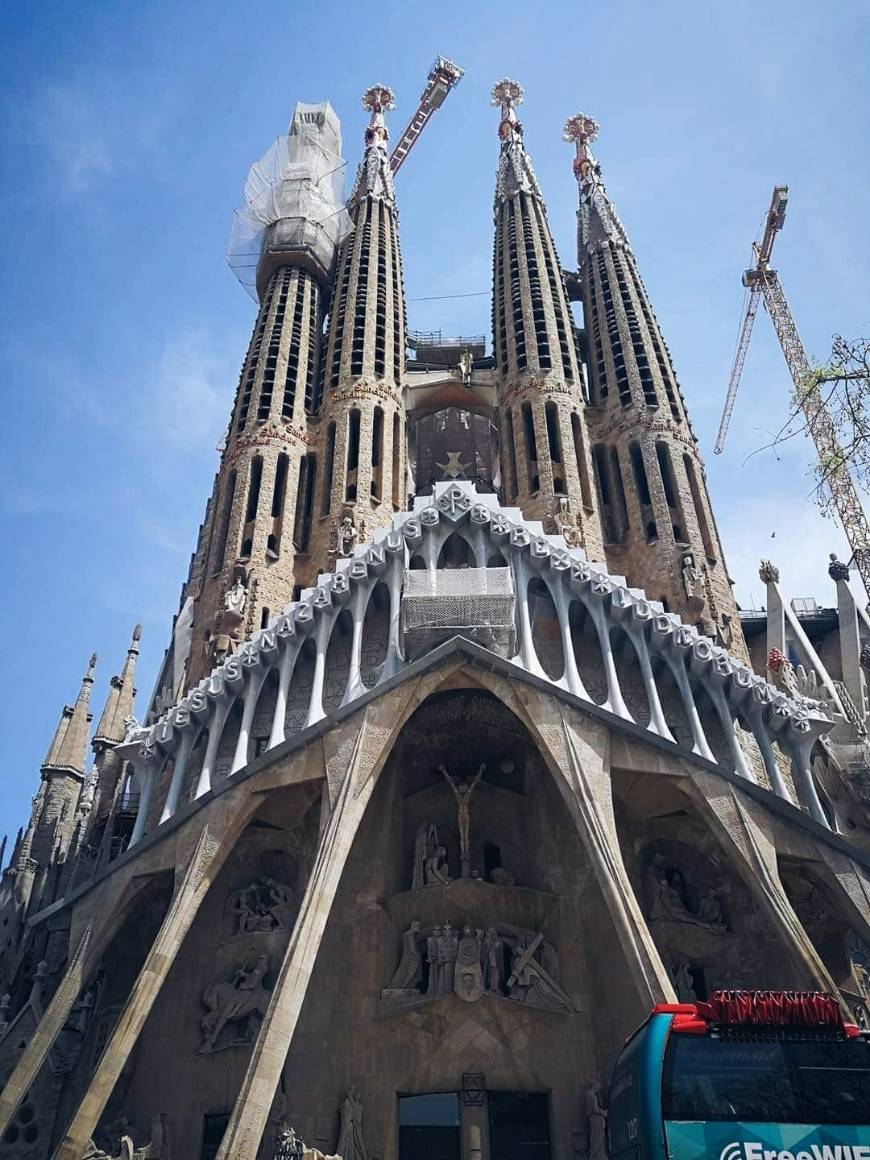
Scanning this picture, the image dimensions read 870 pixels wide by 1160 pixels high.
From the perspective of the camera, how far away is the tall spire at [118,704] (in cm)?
2492

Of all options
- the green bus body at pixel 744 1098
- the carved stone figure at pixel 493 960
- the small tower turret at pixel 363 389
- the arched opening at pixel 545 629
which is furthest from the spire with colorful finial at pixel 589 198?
the green bus body at pixel 744 1098

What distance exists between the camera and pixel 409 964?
53.6 feet

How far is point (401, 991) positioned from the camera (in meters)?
16.0

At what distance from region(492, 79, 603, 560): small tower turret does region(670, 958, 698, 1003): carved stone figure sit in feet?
33.5

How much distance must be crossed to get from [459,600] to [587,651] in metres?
3.06

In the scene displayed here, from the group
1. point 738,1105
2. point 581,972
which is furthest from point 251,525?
point 738,1105

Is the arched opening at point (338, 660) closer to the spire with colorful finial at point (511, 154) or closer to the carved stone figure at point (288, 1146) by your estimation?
the carved stone figure at point (288, 1146)

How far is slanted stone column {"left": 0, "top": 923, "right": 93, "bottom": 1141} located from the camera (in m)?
13.3

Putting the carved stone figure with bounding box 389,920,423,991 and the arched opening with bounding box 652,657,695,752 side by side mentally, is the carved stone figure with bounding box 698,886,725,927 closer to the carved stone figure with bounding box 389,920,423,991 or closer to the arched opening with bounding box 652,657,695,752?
the arched opening with bounding box 652,657,695,752


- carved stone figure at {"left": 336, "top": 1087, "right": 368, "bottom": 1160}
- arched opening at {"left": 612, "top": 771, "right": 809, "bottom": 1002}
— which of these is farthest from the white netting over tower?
carved stone figure at {"left": 336, "top": 1087, "right": 368, "bottom": 1160}

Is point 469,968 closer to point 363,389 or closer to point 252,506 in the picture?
point 252,506

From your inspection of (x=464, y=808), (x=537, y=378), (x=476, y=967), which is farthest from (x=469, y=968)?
(x=537, y=378)

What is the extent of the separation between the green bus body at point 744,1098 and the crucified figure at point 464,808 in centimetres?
1065

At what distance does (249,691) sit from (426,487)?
50.2ft
